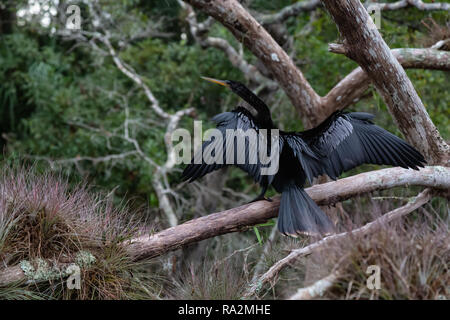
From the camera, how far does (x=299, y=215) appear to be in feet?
8.81

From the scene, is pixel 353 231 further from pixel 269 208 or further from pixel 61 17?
pixel 61 17

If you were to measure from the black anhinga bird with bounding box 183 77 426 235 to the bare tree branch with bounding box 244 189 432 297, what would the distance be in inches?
14.7

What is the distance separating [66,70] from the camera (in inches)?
293

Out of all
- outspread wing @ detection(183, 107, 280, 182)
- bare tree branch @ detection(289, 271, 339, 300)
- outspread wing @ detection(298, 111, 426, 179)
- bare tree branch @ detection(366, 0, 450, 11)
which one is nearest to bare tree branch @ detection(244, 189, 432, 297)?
bare tree branch @ detection(289, 271, 339, 300)

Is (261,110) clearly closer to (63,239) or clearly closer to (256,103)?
(256,103)

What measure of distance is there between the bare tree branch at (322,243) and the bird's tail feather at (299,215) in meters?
0.28

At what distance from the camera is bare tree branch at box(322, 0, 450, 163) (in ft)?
9.38

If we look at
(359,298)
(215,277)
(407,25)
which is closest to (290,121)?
(407,25)

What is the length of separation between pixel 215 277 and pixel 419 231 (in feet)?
3.12

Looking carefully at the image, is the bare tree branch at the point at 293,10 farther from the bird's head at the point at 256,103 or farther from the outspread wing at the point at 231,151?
the outspread wing at the point at 231,151

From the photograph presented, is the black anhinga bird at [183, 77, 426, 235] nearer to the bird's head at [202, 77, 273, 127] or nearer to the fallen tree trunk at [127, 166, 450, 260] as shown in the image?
the bird's head at [202, 77, 273, 127]

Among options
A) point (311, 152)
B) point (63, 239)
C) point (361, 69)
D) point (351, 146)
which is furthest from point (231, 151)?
point (361, 69)

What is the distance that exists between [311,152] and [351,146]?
0.33m
